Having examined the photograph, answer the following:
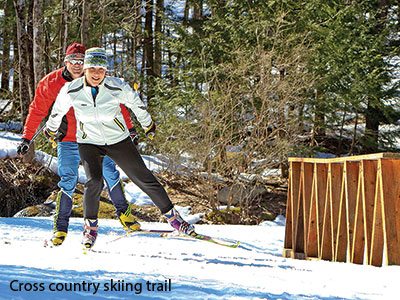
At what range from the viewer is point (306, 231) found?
827 centimetres

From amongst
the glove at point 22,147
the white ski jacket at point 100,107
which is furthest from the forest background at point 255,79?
the white ski jacket at point 100,107

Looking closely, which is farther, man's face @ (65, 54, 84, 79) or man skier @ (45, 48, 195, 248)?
man's face @ (65, 54, 84, 79)

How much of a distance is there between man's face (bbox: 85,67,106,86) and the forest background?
9.11m

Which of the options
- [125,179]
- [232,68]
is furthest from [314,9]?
[125,179]

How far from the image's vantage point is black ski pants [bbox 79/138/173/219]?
6.01m

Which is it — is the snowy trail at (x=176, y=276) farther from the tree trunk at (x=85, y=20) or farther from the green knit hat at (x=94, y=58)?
the tree trunk at (x=85, y=20)

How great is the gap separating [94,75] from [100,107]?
0.29m

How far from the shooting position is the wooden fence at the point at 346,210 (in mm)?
5961

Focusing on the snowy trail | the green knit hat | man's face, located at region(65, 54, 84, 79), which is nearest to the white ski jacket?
the green knit hat

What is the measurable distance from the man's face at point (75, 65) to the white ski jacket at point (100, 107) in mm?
398

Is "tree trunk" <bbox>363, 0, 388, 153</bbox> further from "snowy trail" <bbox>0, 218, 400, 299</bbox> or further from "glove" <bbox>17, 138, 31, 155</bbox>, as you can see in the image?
"glove" <bbox>17, 138, 31, 155</bbox>

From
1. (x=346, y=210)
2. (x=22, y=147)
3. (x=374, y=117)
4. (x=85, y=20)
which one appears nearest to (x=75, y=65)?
(x=22, y=147)

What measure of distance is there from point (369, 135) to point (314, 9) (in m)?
4.21

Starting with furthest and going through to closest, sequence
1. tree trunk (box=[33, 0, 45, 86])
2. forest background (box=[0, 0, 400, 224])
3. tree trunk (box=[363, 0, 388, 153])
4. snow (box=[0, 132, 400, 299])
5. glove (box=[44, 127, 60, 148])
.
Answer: tree trunk (box=[363, 0, 388, 153])
forest background (box=[0, 0, 400, 224])
tree trunk (box=[33, 0, 45, 86])
glove (box=[44, 127, 60, 148])
snow (box=[0, 132, 400, 299])
